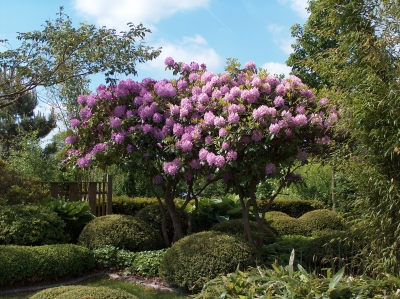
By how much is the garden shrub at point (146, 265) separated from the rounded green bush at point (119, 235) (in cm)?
47

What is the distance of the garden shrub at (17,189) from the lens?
710 cm

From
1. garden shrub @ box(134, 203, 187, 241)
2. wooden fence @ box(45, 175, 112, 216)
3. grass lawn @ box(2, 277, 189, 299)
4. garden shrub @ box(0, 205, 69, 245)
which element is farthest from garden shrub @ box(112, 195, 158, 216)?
grass lawn @ box(2, 277, 189, 299)

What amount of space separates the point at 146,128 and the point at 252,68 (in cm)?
180

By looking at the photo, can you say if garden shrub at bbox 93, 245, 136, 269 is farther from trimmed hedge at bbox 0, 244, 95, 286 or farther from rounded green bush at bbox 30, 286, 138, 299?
rounded green bush at bbox 30, 286, 138, 299

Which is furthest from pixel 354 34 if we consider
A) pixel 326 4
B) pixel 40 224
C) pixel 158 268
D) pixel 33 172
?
pixel 33 172

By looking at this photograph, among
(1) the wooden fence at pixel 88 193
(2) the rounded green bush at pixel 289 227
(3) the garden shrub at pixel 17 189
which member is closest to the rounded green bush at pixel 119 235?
(3) the garden shrub at pixel 17 189

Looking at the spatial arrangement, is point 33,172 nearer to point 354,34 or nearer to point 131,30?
point 131,30

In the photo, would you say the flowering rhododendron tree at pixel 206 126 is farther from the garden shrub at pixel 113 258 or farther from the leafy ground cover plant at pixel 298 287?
the leafy ground cover plant at pixel 298 287

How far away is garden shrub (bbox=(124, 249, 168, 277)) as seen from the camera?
19.8ft

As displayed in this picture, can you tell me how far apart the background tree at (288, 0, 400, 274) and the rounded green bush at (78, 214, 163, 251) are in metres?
3.33

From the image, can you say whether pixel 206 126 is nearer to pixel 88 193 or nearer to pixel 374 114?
pixel 374 114

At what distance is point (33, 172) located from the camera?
12.6 metres

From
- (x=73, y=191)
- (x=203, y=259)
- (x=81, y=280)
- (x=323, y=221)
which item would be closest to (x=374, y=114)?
(x=203, y=259)

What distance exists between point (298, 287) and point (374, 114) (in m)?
2.31
